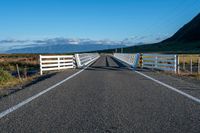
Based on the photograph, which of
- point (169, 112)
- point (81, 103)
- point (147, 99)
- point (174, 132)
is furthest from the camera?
point (147, 99)

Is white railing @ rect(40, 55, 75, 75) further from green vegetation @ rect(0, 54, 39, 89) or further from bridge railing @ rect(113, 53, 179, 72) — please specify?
bridge railing @ rect(113, 53, 179, 72)

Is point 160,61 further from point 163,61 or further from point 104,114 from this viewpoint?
point 104,114

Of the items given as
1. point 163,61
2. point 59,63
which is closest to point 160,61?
point 163,61

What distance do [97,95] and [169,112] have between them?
352cm

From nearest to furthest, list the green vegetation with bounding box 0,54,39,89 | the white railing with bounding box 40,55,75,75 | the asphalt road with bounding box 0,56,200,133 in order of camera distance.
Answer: the asphalt road with bounding box 0,56,200,133 → the green vegetation with bounding box 0,54,39,89 → the white railing with bounding box 40,55,75,75

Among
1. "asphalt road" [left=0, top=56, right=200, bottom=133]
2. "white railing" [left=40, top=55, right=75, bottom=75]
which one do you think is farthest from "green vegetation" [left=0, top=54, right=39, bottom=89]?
"asphalt road" [left=0, top=56, right=200, bottom=133]

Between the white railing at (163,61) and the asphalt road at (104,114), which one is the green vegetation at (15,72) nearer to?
the asphalt road at (104,114)

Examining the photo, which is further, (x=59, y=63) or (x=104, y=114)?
(x=59, y=63)

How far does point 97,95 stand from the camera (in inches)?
451

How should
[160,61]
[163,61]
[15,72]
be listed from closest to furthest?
[163,61]
[160,61]
[15,72]

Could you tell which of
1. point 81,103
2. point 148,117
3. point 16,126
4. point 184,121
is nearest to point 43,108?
point 81,103

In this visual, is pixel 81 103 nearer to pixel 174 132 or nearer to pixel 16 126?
pixel 16 126

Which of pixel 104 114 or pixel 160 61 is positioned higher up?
pixel 160 61

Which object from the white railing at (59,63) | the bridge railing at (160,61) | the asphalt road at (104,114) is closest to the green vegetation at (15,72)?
the white railing at (59,63)
